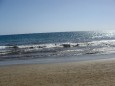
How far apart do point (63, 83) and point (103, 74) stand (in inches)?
94.9

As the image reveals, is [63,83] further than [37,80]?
No

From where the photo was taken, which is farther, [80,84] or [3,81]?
[3,81]

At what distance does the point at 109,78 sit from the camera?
391 inches

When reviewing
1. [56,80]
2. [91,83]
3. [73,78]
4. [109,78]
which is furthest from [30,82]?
[109,78]

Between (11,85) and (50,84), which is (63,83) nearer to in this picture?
(50,84)

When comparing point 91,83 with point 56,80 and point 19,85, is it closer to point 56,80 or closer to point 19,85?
point 56,80

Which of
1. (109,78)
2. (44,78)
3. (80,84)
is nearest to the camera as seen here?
(80,84)

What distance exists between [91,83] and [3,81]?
391 centimetres

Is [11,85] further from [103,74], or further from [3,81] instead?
[103,74]

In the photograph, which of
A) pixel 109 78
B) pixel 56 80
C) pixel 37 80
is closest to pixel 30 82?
pixel 37 80

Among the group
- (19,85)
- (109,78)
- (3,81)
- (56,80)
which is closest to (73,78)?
(56,80)

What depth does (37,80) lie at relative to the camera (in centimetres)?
1025

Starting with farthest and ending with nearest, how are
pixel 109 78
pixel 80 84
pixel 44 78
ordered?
1. pixel 44 78
2. pixel 109 78
3. pixel 80 84

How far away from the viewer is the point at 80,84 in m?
→ 9.16
